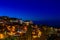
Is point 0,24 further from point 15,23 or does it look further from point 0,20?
point 15,23

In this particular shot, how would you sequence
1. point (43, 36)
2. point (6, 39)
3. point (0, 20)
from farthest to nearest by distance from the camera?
point (0, 20) < point (43, 36) < point (6, 39)

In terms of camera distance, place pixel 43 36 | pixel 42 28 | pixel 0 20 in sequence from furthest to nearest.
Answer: pixel 0 20
pixel 42 28
pixel 43 36

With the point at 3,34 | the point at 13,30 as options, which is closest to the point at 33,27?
the point at 13,30

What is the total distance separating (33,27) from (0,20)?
0.80m

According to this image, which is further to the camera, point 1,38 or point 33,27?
point 33,27

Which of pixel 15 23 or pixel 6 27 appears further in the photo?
pixel 15 23

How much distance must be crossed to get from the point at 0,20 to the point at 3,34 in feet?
1.96

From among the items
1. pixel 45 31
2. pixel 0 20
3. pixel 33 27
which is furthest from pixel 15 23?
pixel 45 31

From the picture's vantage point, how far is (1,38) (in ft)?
9.63

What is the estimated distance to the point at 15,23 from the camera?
3773 mm


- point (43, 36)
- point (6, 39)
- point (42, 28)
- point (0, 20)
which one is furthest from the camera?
point (0, 20)

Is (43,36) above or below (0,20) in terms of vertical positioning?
below

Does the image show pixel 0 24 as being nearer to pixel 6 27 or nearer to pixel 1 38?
pixel 6 27

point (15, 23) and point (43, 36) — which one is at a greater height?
point (15, 23)
